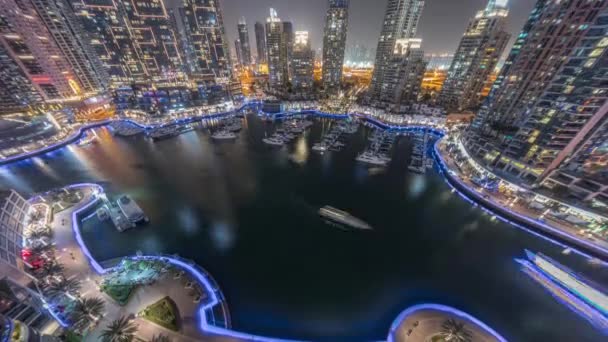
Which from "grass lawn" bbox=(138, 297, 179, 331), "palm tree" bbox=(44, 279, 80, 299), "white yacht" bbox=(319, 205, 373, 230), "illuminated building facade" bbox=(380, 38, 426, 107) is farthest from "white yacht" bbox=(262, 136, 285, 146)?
"illuminated building facade" bbox=(380, 38, 426, 107)

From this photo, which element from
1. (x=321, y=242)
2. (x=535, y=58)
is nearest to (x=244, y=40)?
(x=535, y=58)

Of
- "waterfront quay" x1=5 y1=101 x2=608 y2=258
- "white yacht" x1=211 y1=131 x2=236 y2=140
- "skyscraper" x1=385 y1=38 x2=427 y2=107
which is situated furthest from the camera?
"skyscraper" x1=385 y1=38 x2=427 y2=107

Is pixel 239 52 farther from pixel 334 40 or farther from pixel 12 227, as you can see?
pixel 12 227

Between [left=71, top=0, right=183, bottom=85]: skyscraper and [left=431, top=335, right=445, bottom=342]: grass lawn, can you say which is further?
[left=71, top=0, right=183, bottom=85]: skyscraper

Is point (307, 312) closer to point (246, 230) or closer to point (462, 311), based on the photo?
point (246, 230)

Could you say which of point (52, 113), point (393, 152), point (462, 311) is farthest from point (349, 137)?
point (52, 113)

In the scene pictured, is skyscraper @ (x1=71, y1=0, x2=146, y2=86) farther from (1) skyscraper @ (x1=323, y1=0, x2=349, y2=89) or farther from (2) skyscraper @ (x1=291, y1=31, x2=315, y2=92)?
(1) skyscraper @ (x1=323, y1=0, x2=349, y2=89)
